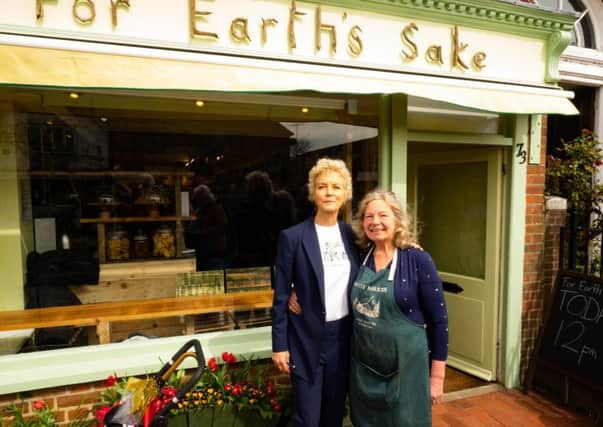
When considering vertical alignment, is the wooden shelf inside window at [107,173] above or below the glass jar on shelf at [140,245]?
above

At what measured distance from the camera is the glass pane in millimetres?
4473

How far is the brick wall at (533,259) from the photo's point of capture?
4297mm

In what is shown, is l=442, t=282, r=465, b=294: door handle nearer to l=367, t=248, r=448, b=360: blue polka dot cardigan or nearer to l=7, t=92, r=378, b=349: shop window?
l=7, t=92, r=378, b=349: shop window

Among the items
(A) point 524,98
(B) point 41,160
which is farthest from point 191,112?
(A) point 524,98

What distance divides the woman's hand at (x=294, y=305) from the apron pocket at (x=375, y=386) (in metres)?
0.44

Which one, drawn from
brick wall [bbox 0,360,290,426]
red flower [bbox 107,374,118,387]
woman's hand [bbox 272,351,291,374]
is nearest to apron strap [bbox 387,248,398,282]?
woman's hand [bbox 272,351,291,374]

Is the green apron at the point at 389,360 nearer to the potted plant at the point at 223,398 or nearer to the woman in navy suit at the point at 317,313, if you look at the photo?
the woman in navy suit at the point at 317,313

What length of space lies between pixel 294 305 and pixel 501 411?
250 centimetres

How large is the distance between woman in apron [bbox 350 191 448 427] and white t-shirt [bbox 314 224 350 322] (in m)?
0.12

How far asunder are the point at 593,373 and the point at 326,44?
349cm

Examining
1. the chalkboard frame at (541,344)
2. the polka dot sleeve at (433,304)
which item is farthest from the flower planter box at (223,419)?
the chalkboard frame at (541,344)

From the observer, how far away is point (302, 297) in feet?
8.47

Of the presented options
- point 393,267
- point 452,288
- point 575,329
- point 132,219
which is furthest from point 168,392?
point 575,329

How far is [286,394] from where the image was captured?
3287mm
